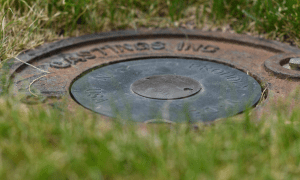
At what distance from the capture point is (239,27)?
3.44m

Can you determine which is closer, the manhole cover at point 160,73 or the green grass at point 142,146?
the green grass at point 142,146

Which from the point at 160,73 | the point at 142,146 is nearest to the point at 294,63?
the point at 160,73

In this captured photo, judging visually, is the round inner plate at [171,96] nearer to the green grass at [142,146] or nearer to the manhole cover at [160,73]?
the manhole cover at [160,73]

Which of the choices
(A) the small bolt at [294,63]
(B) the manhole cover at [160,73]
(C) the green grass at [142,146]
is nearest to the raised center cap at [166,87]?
(B) the manhole cover at [160,73]

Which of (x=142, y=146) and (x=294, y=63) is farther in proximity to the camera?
(x=294, y=63)

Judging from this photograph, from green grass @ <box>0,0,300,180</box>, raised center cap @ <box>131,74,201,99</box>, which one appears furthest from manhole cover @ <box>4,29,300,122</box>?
green grass @ <box>0,0,300,180</box>

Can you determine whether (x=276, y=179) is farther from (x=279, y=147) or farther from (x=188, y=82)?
(x=188, y=82)

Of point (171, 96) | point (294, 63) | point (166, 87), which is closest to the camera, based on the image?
point (171, 96)

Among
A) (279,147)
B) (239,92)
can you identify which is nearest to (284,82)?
(239,92)

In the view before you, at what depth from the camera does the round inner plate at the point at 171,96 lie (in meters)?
1.94

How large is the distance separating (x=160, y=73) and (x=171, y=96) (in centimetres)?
39

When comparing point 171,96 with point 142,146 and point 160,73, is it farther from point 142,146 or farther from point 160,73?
point 142,146

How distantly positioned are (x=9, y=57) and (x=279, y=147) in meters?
2.09

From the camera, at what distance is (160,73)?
97.0 inches
